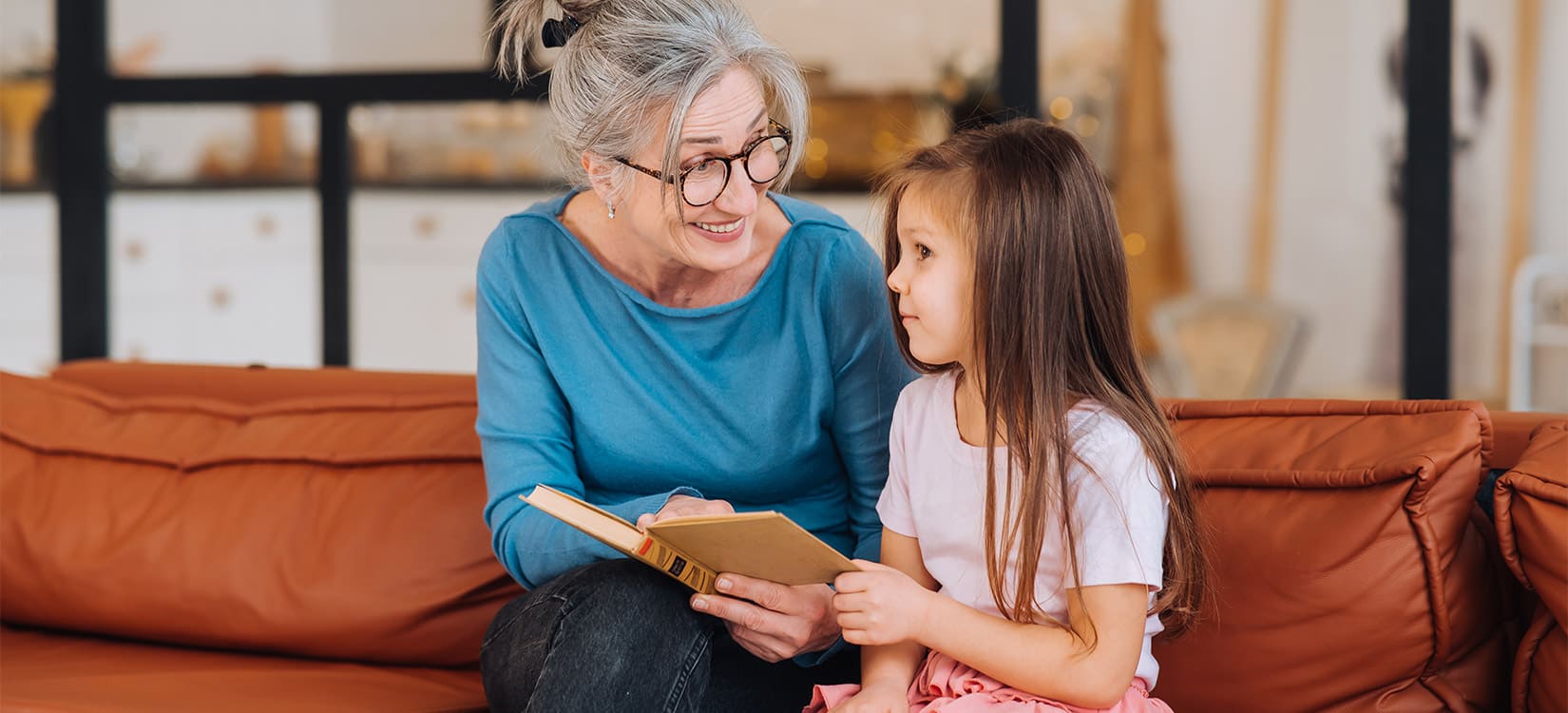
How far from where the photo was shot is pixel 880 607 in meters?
1.33

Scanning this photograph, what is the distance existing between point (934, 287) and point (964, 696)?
40cm

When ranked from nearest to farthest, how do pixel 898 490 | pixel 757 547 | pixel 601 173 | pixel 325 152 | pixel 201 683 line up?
pixel 757 547 → pixel 898 490 → pixel 601 173 → pixel 201 683 → pixel 325 152

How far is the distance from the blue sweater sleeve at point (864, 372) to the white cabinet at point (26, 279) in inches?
151

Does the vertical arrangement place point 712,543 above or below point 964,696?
above

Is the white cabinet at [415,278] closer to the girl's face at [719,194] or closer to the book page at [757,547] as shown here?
the girl's face at [719,194]

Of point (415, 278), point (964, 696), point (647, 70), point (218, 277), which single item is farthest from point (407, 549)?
point (218, 277)

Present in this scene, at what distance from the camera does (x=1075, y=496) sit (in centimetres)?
136

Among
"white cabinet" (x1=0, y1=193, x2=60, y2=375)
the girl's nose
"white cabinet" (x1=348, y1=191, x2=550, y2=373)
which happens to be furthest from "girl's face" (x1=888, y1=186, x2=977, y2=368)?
"white cabinet" (x1=0, y1=193, x2=60, y2=375)

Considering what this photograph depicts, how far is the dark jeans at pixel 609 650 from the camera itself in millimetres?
1337

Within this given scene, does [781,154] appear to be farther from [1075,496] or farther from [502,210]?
[502,210]

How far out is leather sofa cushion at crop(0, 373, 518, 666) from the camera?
1.88 m

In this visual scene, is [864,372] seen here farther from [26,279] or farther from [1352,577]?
[26,279]

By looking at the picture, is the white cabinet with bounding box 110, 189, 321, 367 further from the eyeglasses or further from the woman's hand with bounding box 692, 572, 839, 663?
the woman's hand with bounding box 692, 572, 839, 663

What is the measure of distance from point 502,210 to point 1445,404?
3538 millimetres
